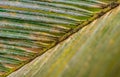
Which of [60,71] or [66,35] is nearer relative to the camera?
[60,71]

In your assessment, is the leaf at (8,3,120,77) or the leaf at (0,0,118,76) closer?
the leaf at (8,3,120,77)

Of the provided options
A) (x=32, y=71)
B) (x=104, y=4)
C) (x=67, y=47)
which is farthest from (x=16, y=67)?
(x=104, y=4)

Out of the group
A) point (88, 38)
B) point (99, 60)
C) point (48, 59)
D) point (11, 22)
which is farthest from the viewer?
point (11, 22)

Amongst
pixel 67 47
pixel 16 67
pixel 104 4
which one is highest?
pixel 104 4

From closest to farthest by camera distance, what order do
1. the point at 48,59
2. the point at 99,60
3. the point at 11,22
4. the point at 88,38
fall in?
the point at 99,60 → the point at 88,38 → the point at 48,59 → the point at 11,22

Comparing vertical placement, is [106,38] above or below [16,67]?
above

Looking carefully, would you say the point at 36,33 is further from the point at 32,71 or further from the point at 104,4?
the point at 104,4

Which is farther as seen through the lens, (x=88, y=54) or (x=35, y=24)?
(x=35, y=24)

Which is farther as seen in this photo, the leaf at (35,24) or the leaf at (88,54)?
the leaf at (35,24)
